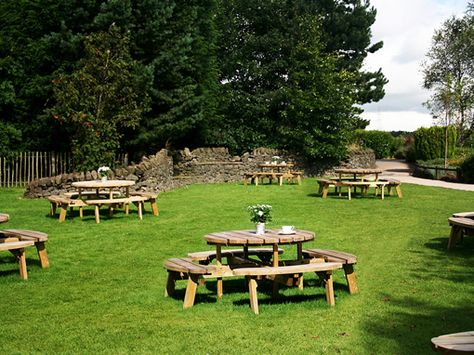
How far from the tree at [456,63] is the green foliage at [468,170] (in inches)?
488

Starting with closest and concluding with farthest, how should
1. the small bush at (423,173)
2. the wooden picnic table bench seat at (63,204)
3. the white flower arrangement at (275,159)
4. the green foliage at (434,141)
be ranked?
the wooden picnic table bench seat at (63,204), the white flower arrangement at (275,159), the small bush at (423,173), the green foliage at (434,141)

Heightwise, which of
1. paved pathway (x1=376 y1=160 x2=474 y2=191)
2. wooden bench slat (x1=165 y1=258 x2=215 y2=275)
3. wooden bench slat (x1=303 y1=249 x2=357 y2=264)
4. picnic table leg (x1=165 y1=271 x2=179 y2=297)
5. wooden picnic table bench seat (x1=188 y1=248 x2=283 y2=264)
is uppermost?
paved pathway (x1=376 y1=160 x2=474 y2=191)

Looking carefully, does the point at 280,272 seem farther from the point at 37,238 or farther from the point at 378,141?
the point at 378,141

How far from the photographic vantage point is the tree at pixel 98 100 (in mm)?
20062

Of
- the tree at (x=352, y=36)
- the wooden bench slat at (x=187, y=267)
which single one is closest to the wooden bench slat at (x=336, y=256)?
the wooden bench slat at (x=187, y=267)

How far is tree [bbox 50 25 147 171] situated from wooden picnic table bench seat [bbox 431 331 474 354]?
58.3 feet

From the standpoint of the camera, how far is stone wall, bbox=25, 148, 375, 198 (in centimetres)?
1719

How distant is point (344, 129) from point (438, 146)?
312 inches

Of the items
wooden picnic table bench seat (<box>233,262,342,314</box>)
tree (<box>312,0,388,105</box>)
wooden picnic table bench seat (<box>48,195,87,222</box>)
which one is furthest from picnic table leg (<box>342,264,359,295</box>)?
tree (<box>312,0,388,105</box>)

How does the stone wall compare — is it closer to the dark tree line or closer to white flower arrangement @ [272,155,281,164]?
white flower arrangement @ [272,155,281,164]

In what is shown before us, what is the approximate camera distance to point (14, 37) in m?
24.2

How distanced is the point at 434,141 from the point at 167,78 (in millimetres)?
16867

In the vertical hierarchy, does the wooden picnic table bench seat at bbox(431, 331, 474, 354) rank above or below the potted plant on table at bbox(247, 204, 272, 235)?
below

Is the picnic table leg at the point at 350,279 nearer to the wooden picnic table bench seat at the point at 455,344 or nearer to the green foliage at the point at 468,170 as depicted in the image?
the wooden picnic table bench seat at the point at 455,344
